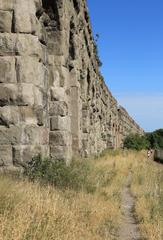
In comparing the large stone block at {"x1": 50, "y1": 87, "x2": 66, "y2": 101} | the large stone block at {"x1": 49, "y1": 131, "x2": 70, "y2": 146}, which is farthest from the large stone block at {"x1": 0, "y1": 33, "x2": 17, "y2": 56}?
the large stone block at {"x1": 49, "y1": 131, "x2": 70, "y2": 146}

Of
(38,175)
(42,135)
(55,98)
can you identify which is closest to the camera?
(38,175)

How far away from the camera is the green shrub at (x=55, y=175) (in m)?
9.44

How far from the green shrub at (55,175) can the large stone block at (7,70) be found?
4.77ft

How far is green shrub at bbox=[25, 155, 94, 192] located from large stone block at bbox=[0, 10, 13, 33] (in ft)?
7.66

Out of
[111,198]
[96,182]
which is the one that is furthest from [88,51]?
[111,198]

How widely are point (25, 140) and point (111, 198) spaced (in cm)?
196

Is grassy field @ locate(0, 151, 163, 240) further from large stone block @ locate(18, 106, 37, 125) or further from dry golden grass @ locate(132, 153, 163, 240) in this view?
large stone block @ locate(18, 106, 37, 125)

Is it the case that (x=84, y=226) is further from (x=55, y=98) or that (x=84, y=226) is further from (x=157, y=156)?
(x=157, y=156)

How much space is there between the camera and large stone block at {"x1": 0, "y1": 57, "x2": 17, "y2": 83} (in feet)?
31.4

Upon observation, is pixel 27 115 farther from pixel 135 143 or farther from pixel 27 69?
pixel 135 143

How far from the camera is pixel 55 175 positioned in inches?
384

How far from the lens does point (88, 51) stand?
2053 centimetres

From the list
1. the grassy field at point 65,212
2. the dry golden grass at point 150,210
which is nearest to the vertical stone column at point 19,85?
the grassy field at point 65,212

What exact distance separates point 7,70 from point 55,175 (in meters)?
2.05
